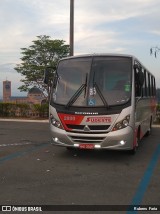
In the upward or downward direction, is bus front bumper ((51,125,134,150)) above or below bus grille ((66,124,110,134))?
below

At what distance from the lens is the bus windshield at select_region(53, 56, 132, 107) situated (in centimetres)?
900

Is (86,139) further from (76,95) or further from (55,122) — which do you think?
(76,95)

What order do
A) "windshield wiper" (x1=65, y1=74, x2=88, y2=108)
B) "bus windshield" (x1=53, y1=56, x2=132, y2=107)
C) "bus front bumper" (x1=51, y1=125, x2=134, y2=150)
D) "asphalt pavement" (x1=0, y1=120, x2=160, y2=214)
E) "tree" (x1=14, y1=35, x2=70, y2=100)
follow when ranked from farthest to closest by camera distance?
"tree" (x1=14, y1=35, x2=70, y2=100)
"windshield wiper" (x1=65, y1=74, x2=88, y2=108)
"bus windshield" (x1=53, y1=56, x2=132, y2=107)
"bus front bumper" (x1=51, y1=125, x2=134, y2=150)
"asphalt pavement" (x1=0, y1=120, x2=160, y2=214)

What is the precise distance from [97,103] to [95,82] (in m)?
0.63

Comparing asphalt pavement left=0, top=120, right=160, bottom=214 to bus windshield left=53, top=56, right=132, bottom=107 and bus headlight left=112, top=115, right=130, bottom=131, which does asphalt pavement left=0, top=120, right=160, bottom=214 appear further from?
bus windshield left=53, top=56, right=132, bottom=107

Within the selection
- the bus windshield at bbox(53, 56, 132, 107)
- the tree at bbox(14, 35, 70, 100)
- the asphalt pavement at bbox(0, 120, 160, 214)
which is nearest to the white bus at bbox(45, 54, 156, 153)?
the bus windshield at bbox(53, 56, 132, 107)

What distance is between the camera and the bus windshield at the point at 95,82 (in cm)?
900

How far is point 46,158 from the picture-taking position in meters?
9.56

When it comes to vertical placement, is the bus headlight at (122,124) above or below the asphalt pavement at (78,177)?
above

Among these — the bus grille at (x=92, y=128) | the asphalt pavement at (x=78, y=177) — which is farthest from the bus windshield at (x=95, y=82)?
the asphalt pavement at (x=78, y=177)

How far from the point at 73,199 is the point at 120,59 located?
4.69 meters

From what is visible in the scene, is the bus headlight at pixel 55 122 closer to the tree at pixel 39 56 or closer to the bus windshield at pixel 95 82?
the bus windshield at pixel 95 82

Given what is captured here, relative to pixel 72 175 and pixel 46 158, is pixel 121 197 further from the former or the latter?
pixel 46 158

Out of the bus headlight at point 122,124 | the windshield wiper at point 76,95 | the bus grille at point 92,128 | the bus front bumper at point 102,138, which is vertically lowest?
the bus front bumper at point 102,138
